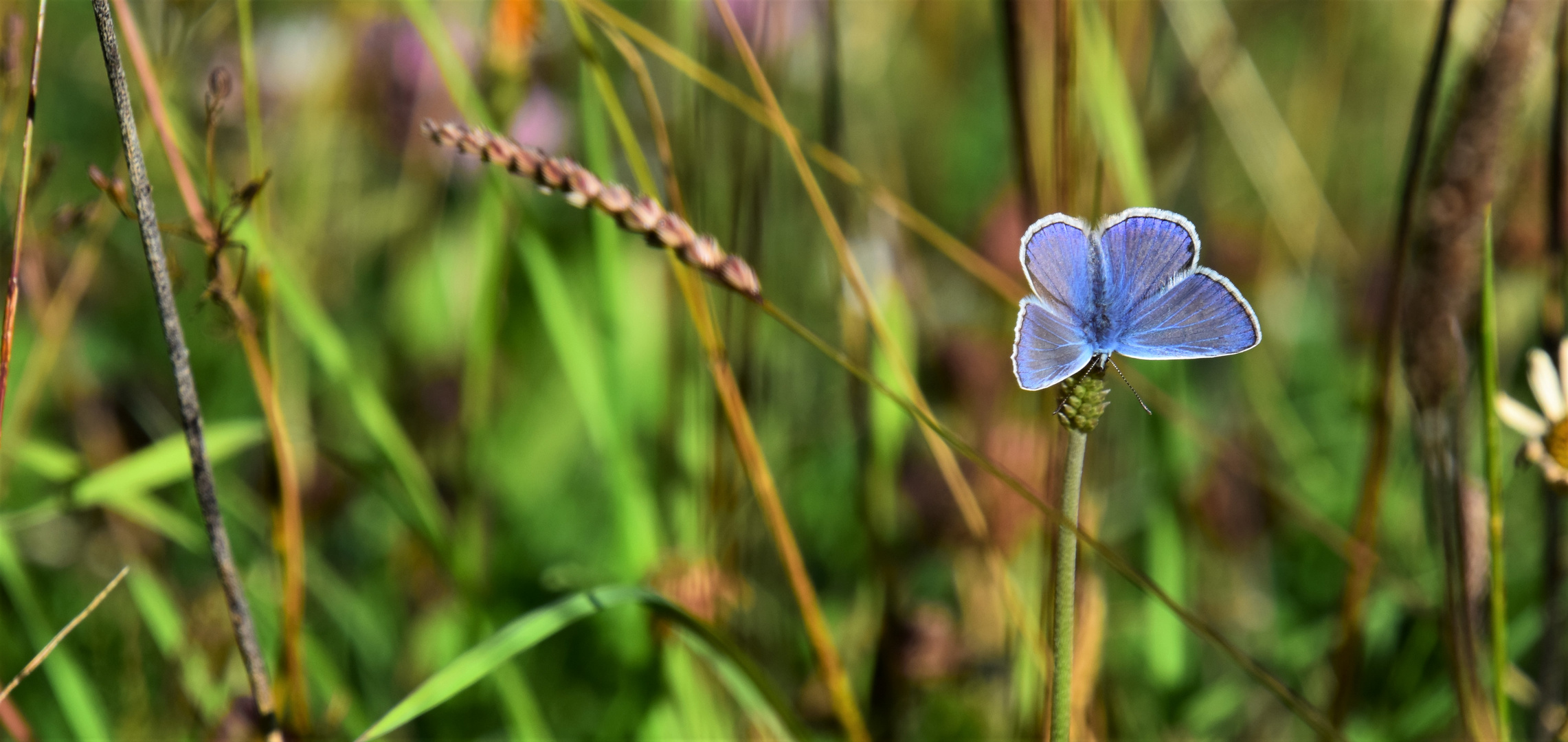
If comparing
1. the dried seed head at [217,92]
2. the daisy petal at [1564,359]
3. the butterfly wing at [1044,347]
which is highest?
the daisy petal at [1564,359]

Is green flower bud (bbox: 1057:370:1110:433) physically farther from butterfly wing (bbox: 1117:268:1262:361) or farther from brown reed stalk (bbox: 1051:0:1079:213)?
brown reed stalk (bbox: 1051:0:1079:213)

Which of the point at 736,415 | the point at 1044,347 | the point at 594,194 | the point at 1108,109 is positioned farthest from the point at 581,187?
the point at 1108,109

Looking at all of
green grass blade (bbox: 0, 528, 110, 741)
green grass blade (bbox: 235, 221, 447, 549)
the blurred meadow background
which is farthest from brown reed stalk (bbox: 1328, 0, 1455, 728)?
green grass blade (bbox: 0, 528, 110, 741)

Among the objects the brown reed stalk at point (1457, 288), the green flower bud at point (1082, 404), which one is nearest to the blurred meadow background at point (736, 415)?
the brown reed stalk at point (1457, 288)

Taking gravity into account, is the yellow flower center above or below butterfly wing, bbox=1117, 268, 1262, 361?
above

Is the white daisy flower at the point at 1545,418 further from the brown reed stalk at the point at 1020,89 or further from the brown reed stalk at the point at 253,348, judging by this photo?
the brown reed stalk at the point at 253,348

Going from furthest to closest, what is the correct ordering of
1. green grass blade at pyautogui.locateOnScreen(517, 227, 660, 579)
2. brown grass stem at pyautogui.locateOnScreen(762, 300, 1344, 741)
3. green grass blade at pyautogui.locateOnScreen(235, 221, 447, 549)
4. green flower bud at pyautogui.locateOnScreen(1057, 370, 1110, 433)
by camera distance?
green grass blade at pyautogui.locateOnScreen(517, 227, 660, 579) < green grass blade at pyautogui.locateOnScreen(235, 221, 447, 549) < brown grass stem at pyautogui.locateOnScreen(762, 300, 1344, 741) < green flower bud at pyautogui.locateOnScreen(1057, 370, 1110, 433)

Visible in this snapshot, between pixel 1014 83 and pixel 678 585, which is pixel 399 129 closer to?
pixel 678 585
